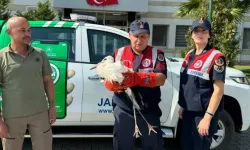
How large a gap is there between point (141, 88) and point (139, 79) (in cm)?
20

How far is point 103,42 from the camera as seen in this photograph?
13.1 feet

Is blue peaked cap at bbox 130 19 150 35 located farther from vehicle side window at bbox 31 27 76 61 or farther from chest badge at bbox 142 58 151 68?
vehicle side window at bbox 31 27 76 61

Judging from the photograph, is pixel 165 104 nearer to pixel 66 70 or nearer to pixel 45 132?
pixel 66 70

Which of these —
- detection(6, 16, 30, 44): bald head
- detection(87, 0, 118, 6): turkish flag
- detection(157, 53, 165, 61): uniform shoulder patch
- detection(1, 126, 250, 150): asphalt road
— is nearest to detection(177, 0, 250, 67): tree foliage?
detection(87, 0, 118, 6): turkish flag

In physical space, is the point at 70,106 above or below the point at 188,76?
below

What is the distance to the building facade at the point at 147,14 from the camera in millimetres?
15523

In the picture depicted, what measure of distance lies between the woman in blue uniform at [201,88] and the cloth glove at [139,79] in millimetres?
387

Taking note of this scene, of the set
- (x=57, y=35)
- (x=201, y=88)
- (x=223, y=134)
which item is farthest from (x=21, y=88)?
(x=223, y=134)

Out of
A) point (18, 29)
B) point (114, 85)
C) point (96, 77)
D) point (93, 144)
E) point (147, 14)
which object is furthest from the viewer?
point (147, 14)

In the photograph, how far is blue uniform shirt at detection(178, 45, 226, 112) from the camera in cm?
243

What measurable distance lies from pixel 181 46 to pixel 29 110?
16459 mm

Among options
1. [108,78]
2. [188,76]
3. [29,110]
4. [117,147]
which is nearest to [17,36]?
[29,110]

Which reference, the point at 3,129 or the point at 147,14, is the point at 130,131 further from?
the point at 147,14

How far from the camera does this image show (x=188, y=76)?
2.62 metres
